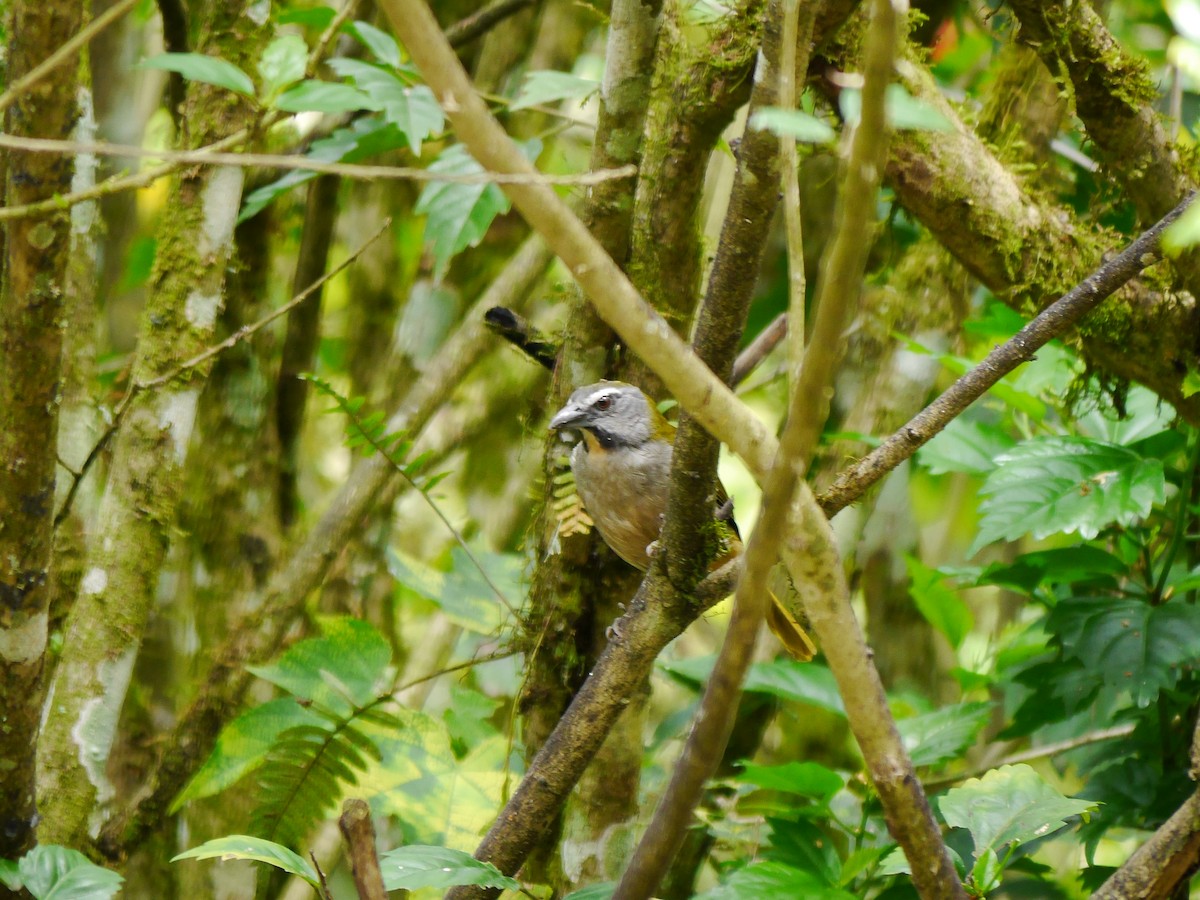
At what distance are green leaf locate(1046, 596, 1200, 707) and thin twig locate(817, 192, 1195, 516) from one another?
110cm

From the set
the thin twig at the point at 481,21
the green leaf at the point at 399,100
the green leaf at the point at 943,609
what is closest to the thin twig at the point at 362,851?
the green leaf at the point at 399,100

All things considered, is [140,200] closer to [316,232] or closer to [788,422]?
[316,232]

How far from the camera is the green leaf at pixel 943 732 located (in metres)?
2.56

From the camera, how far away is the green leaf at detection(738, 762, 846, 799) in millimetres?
2426

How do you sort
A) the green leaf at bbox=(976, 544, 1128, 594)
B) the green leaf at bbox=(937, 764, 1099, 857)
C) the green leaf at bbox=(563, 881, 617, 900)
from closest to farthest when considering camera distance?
the green leaf at bbox=(937, 764, 1099, 857) → the green leaf at bbox=(563, 881, 617, 900) → the green leaf at bbox=(976, 544, 1128, 594)

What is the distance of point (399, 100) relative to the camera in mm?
2582

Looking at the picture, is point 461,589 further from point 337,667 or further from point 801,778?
point 801,778

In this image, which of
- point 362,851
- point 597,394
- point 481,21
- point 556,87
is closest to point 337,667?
point 597,394

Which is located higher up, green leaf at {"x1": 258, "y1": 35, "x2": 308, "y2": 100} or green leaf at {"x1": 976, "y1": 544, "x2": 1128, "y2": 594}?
green leaf at {"x1": 258, "y1": 35, "x2": 308, "y2": 100}

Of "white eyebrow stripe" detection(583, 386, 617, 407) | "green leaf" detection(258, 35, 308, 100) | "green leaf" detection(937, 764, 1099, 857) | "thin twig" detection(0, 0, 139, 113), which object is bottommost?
"green leaf" detection(937, 764, 1099, 857)

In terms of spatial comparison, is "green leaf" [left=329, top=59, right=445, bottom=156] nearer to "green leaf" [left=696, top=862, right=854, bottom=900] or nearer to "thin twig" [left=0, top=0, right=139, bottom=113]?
"thin twig" [left=0, top=0, right=139, bottom=113]

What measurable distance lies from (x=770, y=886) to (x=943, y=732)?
0.84 meters

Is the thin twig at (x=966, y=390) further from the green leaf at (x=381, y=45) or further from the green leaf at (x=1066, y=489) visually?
the green leaf at (x=381, y=45)

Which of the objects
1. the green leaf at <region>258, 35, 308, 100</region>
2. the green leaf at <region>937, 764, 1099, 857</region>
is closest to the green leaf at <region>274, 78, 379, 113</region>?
the green leaf at <region>258, 35, 308, 100</region>
